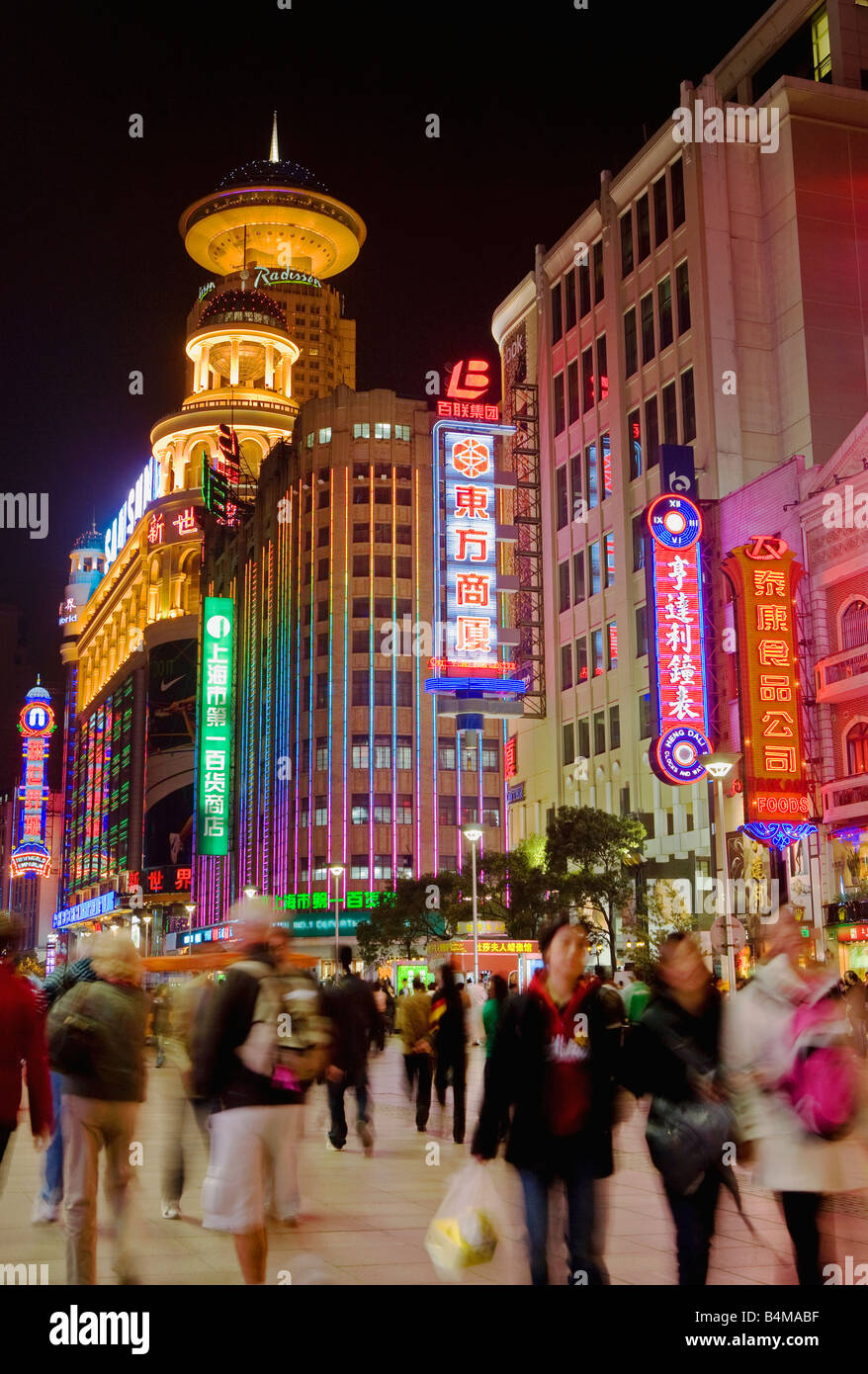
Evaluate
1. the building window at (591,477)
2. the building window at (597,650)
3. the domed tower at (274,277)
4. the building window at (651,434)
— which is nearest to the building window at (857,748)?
the building window at (597,650)

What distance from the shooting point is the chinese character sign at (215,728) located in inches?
3388

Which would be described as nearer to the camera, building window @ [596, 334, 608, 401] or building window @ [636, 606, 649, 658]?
building window @ [636, 606, 649, 658]

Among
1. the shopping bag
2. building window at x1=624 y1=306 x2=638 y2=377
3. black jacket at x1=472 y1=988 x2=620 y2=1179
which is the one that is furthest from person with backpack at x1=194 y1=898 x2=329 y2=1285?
building window at x1=624 y1=306 x2=638 y2=377

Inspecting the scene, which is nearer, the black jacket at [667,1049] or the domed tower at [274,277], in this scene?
the black jacket at [667,1049]

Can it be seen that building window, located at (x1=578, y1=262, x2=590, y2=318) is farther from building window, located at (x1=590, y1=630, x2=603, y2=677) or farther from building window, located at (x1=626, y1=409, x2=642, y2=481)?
building window, located at (x1=590, y1=630, x2=603, y2=677)

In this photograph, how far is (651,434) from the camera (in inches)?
2096

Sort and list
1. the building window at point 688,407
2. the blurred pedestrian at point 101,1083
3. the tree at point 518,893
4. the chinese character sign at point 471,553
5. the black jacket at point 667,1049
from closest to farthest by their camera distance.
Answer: the black jacket at point 667,1049 < the blurred pedestrian at point 101,1083 < the tree at point 518,893 < the building window at point 688,407 < the chinese character sign at point 471,553

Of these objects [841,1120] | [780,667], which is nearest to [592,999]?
[841,1120]

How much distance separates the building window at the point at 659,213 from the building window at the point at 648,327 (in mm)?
2144

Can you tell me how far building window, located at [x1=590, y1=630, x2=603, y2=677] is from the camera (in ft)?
180

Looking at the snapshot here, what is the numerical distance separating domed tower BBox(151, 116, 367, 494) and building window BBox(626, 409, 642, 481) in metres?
87.1

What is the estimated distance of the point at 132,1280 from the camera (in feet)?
25.3

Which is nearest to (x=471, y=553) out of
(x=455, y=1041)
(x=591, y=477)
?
(x=591, y=477)

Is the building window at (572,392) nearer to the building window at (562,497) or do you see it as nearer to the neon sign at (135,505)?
the building window at (562,497)
